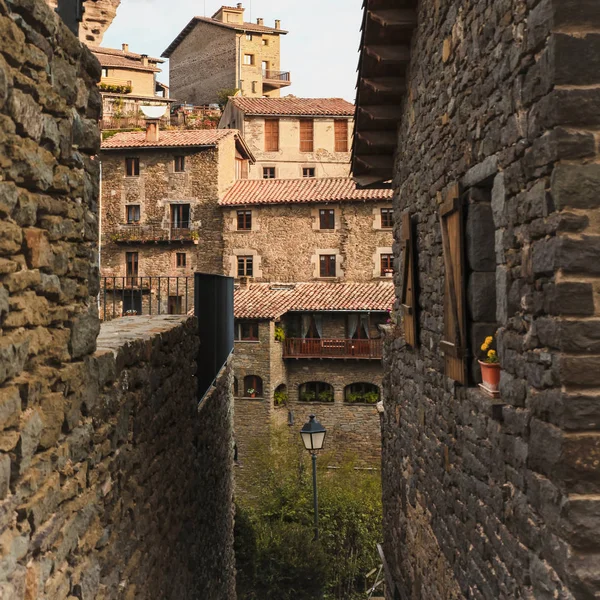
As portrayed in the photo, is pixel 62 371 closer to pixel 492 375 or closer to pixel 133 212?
pixel 492 375

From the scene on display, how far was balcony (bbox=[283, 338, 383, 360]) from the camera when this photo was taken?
31516 millimetres

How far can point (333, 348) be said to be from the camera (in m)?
32.1

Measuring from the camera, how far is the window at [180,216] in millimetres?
35344

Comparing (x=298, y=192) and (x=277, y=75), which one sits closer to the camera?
(x=298, y=192)

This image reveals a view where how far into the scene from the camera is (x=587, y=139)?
3.32 meters

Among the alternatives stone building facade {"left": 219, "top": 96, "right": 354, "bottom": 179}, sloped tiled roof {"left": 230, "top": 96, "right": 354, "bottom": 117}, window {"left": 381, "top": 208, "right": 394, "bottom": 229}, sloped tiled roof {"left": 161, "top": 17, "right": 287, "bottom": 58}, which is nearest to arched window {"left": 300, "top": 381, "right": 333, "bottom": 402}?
window {"left": 381, "top": 208, "right": 394, "bottom": 229}

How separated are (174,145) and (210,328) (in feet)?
89.5

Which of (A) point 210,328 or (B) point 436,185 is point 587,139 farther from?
(A) point 210,328

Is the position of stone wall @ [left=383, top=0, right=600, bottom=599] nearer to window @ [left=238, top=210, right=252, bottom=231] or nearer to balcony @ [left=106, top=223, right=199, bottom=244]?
window @ [left=238, top=210, right=252, bottom=231]

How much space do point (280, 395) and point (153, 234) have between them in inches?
414

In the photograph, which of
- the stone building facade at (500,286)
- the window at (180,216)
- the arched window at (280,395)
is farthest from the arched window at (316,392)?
the stone building facade at (500,286)

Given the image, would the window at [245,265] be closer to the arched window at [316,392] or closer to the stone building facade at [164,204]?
the stone building facade at [164,204]

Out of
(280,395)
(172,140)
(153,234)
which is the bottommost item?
(280,395)

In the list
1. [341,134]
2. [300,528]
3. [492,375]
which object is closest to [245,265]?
[341,134]
